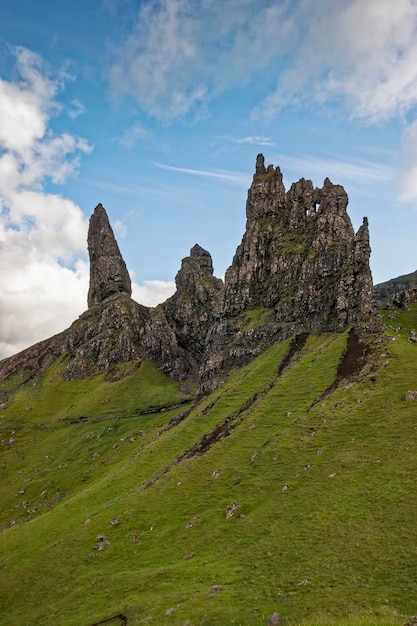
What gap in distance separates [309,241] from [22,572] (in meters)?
143

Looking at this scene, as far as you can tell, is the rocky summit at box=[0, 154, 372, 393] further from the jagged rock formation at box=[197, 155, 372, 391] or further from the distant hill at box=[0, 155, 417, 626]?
the distant hill at box=[0, 155, 417, 626]

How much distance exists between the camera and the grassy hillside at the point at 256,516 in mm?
45094

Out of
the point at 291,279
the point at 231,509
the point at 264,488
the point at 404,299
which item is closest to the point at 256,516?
the point at 231,509

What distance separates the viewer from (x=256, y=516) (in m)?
65.6

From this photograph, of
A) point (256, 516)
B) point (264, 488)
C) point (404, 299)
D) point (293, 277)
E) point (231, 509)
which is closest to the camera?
point (256, 516)

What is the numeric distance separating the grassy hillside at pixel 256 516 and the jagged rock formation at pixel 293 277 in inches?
605

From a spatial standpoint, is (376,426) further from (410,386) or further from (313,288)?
(313,288)

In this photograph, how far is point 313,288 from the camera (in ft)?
497

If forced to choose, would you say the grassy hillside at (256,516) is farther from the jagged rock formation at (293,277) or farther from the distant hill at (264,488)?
the jagged rock formation at (293,277)

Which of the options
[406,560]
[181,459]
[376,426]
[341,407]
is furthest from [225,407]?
[406,560]

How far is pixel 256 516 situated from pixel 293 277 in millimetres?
113584

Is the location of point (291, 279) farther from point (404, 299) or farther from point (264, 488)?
point (264, 488)

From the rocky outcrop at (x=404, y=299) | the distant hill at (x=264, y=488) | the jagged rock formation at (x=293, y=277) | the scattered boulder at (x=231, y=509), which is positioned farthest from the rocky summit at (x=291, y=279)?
the scattered boulder at (x=231, y=509)

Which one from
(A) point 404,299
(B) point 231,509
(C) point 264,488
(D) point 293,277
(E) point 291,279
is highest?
(D) point 293,277
